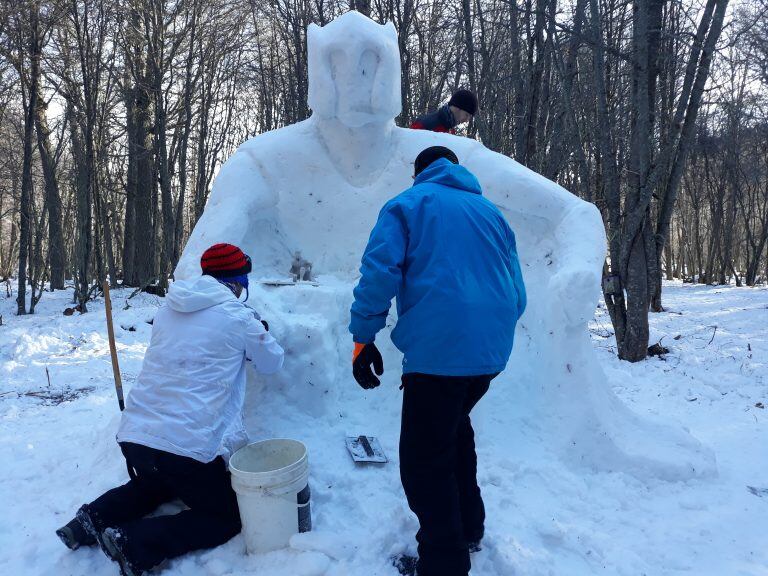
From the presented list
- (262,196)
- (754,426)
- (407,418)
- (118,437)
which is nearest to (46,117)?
(262,196)

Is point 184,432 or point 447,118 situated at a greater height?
point 447,118

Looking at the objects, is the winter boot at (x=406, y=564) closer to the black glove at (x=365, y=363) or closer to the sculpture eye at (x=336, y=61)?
the black glove at (x=365, y=363)

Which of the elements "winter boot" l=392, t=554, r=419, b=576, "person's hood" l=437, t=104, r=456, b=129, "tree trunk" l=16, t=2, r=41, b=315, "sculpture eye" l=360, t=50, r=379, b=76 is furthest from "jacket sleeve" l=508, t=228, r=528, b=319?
"tree trunk" l=16, t=2, r=41, b=315

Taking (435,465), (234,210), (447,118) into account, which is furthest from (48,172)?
(435,465)

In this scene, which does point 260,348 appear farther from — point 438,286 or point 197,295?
point 438,286

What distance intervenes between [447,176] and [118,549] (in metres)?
1.88

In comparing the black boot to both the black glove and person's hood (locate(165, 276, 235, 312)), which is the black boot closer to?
the black glove

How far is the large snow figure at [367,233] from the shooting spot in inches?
114

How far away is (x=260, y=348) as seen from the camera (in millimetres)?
2367

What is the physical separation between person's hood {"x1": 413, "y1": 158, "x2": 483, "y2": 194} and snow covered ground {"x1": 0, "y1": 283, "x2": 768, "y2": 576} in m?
1.24

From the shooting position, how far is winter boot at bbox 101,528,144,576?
6.55ft

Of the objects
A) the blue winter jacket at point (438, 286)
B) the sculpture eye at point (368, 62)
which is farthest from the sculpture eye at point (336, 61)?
the blue winter jacket at point (438, 286)

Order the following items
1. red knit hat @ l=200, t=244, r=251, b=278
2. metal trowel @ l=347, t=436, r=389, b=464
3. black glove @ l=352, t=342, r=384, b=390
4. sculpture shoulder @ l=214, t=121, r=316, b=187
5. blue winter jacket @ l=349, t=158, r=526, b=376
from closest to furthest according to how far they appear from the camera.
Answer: blue winter jacket @ l=349, t=158, r=526, b=376
black glove @ l=352, t=342, r=384, b=390
red knit hat @ l=200, t=244, r=251, b=278
metal trowel @ l=347, t=436, r=389, b=464
sculpture shoulder @ l=214, t=121, r=316, b=187

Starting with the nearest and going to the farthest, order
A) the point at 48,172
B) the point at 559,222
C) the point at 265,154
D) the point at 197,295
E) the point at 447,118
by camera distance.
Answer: the point at 197,295, the point at 559,222, the point at 265,154, the point at 447,118, the point at 48,172
